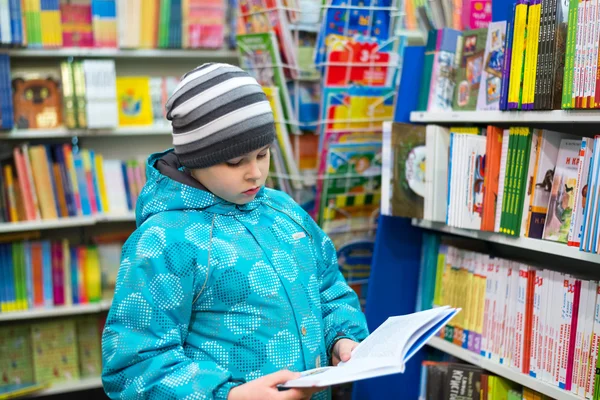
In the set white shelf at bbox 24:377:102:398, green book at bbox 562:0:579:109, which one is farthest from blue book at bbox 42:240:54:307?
green book at bbox 562:0:579:109

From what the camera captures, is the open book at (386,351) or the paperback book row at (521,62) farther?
the paperback book row at (521,62)

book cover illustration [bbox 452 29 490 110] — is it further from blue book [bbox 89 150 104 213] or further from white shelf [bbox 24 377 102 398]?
white shelf [bbox 24 377 102 398]

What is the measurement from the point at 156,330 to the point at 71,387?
2127mm

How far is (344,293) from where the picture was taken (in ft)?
4.79

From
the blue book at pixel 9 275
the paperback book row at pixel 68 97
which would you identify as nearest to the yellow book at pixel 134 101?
the paperback book row at pixel 68 97

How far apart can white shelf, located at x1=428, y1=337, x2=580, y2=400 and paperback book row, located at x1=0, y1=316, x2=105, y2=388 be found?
1.73 m

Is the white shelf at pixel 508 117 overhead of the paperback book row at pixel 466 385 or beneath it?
overhead

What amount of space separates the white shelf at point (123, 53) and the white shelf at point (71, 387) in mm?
1495

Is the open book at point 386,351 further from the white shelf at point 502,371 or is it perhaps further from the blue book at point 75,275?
the blue book at point 75,275

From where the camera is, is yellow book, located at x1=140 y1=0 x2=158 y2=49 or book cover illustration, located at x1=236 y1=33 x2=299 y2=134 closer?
book cover illustration, located at x1=236 y1=33 x2=299 y2=134

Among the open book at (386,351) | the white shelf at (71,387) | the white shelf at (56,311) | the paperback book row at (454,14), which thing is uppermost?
the paperback book row at (454,14)

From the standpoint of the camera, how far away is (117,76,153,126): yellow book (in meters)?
3.06

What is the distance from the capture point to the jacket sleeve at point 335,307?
1.39m

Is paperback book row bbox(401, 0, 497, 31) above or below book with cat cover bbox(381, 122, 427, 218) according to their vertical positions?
above
